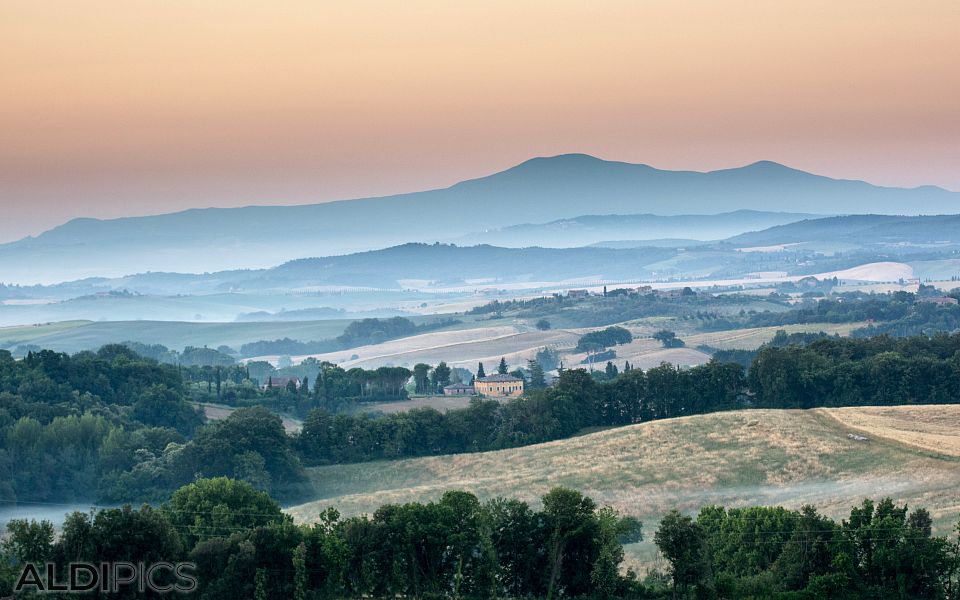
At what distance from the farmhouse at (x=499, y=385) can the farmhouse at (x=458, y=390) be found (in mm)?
1011

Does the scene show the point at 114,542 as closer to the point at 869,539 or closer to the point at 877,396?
the point at 869,539

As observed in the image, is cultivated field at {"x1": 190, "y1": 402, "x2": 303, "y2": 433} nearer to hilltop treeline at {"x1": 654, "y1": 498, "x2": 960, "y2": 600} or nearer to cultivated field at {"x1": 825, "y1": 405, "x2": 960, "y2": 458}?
cultivated field at {"x1": 825, "y1": 405, "x2": 960, "y2": 458}

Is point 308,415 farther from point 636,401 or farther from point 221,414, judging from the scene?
point 636,401

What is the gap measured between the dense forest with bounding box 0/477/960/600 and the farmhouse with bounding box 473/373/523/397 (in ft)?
289

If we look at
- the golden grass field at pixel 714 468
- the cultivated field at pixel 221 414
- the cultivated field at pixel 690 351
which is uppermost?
the cultivated field at pixel 221 414

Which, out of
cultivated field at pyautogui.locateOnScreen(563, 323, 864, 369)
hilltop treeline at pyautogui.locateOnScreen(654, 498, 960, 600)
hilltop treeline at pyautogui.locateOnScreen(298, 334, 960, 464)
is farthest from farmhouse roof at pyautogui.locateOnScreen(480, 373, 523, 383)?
hilltop treeline at pyautogui.locateOnScreen(654, 498, 960, 600)

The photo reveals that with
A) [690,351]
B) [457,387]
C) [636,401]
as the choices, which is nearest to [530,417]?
[636,401]

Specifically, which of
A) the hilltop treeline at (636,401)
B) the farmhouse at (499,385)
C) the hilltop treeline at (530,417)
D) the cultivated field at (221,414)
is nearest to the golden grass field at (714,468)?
the hilltop treeline at (530,417)

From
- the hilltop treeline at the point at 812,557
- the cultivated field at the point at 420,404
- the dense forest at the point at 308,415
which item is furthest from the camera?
the cultivated field at the point at 420,404

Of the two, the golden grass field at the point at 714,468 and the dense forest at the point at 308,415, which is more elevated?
the dense forest at the point at 308,415

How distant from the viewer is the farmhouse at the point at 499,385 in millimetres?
142625

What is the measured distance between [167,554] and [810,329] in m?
158

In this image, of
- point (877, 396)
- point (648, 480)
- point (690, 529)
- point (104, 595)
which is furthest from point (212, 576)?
point (877, 396)

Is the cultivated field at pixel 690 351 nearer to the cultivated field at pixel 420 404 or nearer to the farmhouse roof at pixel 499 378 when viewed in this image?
the farmhouse roof at pixel 499 378
